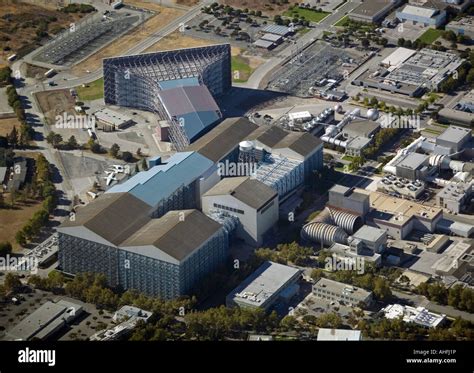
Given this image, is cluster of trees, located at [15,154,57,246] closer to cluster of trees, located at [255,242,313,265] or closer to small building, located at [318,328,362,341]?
cluster of trees, located at [255,242,313,265]

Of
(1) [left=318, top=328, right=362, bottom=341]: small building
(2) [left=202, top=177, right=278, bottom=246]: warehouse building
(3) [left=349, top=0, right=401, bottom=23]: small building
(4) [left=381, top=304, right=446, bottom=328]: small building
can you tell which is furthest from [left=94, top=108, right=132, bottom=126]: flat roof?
(1) [left=318, top=328, right=362, bottom=341]: small building

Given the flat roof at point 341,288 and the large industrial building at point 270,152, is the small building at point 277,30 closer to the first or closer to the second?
the large industrial building at point 270,152

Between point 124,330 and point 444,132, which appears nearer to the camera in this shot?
point 124,330

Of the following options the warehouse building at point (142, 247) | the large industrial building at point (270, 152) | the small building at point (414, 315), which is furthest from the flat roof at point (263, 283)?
the large industrial building at point (270, 152)

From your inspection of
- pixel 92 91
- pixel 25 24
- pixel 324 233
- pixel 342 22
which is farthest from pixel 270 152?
pixel 25 24
